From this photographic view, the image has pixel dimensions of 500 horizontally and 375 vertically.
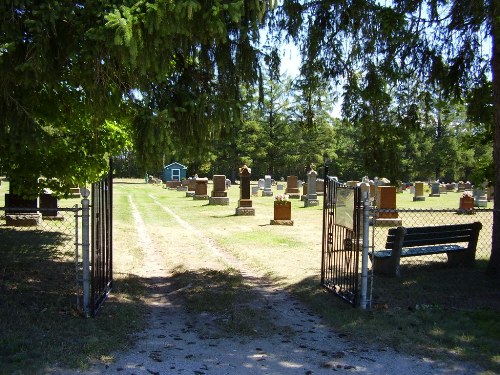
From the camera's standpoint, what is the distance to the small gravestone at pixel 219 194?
2617 centimetres

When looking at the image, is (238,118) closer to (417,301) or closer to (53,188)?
(417,301)

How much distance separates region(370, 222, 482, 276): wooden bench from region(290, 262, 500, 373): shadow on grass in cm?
38

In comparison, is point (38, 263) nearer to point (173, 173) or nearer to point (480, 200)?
point (480, 200)

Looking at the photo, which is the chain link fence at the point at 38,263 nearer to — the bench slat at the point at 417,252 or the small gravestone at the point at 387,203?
the bench slat at the point at 417,252

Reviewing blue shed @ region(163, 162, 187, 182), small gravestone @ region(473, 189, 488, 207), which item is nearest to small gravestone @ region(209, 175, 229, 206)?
small gravestone @ region(473, 189, 488, 207)

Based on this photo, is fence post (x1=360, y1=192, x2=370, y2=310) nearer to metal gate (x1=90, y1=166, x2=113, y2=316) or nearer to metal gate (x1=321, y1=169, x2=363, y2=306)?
metal gate (x1=321, y1=169, x2=363, y2=306)

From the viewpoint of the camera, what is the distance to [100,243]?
6672 mm

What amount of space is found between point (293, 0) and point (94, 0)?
3771 mm

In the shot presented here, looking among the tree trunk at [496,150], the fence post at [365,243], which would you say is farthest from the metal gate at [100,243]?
the tree trunk at [496,150]

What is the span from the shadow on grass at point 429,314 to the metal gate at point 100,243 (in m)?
2.84

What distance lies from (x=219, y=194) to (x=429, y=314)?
2064 cm

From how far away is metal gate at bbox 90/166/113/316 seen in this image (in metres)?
6.09

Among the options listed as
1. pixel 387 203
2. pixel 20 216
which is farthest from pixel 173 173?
pixel 20 216

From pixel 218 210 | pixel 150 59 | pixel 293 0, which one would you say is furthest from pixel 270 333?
pixel 218 210
